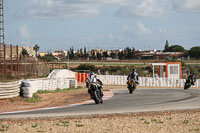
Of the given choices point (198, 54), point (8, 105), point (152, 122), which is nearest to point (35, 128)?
point (152, 122)

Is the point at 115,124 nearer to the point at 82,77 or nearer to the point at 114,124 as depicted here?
the point at 114,124

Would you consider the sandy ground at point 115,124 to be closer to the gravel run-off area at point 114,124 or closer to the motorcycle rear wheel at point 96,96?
the gravel run-off area at point 114,124

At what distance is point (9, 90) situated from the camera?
20.8m

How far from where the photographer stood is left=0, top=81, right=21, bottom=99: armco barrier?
799 inches

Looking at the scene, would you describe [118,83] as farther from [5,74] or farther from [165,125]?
[165,125]

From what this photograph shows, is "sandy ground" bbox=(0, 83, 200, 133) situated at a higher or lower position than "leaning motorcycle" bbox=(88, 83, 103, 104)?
lower

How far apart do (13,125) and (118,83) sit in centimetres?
3082

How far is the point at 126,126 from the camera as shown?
11.5 m

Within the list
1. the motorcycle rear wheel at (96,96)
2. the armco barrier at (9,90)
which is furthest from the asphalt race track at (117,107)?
the armco barrier at (9,90)

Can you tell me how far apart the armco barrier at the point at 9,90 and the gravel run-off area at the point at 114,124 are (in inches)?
295

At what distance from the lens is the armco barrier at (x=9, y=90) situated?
2030 cm

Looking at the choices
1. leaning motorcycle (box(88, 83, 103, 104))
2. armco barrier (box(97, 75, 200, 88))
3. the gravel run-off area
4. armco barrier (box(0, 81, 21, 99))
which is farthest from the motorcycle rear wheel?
armco barrier (box(97, 75, 200, 88))

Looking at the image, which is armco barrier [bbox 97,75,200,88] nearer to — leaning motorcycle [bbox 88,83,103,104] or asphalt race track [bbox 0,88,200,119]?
asphalt race track [bbox 0,88,200,119]

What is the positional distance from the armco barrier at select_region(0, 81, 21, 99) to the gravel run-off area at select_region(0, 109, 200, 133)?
24.6ft
